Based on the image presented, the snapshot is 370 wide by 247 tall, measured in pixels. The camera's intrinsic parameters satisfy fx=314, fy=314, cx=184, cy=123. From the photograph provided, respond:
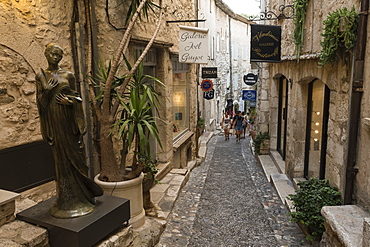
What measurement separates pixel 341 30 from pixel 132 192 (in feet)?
10.8

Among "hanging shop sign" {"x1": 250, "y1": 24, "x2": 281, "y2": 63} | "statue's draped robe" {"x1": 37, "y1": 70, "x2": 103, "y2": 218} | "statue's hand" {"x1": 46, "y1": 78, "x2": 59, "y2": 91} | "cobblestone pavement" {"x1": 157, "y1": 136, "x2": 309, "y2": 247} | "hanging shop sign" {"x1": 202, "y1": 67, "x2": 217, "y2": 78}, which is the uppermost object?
"hanging shop sign" {"x1": 250, "y1": 24, "x2": 281, "y2": 63}

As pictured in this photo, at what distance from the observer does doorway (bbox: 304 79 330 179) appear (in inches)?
218

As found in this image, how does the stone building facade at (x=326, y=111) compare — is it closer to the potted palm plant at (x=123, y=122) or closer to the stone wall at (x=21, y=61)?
the potted palm plant at (x=123, y=122)

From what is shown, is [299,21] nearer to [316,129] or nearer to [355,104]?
[316,129]

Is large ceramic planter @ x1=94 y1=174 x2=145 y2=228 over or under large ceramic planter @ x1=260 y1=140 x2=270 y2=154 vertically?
over

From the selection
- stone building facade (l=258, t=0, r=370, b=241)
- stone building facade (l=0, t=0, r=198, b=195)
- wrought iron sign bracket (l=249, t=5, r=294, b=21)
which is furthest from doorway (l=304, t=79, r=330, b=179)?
stone building facade (l=0, t=0, r=198, b=195)

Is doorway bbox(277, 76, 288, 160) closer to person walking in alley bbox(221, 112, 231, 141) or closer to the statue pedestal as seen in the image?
person walking in alley bbox(221, 112, 231, 141)

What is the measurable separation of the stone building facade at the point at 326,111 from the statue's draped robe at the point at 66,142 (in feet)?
10.1

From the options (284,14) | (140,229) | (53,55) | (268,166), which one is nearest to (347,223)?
(140,229)

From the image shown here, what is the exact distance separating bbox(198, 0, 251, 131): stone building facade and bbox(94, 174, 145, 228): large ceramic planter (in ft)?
39.4

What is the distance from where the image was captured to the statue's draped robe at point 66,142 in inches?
105

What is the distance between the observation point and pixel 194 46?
21.2ft

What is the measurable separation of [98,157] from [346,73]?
3.67 meters

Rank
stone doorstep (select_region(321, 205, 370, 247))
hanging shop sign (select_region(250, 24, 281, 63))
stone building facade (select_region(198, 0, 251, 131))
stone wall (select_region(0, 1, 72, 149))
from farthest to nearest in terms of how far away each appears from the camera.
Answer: stone building facade (select_region(198, 0, 251, 131))
hanging shop sign (select_region(250, 24, 281, 63))
stone wall (select_region(0, 1, 72, 149))
stone doorstep (select_region(321, 205, 370, 247))
